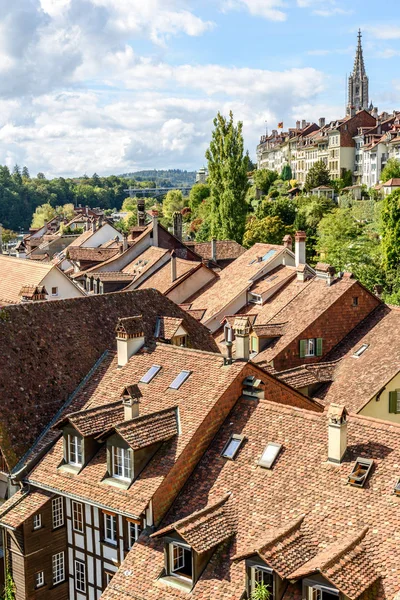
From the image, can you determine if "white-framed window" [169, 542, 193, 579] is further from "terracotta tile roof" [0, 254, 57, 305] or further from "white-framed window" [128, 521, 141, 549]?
"terracotta tile roof" [0, 254, 57, 305]

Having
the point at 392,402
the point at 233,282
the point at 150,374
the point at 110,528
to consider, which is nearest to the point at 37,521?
the point at 110,528

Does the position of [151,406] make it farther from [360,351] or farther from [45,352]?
[360,351]

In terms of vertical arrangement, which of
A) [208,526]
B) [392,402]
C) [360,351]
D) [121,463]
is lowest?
[392,402]

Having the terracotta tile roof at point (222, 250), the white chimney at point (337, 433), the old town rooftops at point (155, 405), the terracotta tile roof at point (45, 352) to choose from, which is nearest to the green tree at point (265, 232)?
the terracotta tile roof at point (222, 250)

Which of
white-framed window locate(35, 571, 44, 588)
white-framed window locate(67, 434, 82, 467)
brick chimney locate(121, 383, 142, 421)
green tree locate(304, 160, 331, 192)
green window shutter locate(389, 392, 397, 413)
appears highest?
green tree locate(304, 160, 331, 192)

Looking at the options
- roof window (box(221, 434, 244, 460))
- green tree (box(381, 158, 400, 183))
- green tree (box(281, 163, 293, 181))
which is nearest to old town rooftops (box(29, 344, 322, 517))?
roof window (box(221, 434, 244, 460))

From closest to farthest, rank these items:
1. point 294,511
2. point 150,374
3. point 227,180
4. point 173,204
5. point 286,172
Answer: point 294,511, point 150,374, point 227,180, point 173,204, point 286,172

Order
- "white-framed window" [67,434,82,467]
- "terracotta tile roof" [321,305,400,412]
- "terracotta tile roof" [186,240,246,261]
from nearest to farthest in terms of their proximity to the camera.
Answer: "white-framed window" [67,434,82,467] < "terracotta tile roof" [321,305,400,412] < "terracotta tile roof" [186,240,246,261]
